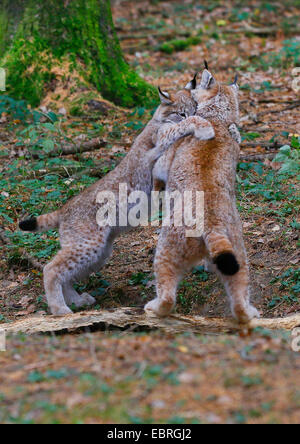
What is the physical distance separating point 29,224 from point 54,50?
378cm

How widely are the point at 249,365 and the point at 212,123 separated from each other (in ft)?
8.63

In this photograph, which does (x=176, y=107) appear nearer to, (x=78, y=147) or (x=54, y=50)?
(x=78, y=147)

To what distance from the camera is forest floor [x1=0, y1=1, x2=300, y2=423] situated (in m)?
2.95

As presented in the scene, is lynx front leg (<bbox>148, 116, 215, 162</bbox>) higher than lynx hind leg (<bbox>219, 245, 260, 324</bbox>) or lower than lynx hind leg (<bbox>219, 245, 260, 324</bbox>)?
higher

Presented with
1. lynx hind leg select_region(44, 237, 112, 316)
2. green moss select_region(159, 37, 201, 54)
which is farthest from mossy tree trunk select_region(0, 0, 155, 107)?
green moss select_region(159, 37, 201, 54)

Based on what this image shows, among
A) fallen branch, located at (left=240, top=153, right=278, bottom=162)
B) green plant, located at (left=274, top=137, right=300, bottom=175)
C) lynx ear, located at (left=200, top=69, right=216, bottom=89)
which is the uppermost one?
lynx ear, located at (left=200, top=69, right=216, bottom=89)

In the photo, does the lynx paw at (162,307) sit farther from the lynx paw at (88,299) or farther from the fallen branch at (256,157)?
the fallen branch at (256,157)

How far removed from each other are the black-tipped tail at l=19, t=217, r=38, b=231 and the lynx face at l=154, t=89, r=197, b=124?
1.58m

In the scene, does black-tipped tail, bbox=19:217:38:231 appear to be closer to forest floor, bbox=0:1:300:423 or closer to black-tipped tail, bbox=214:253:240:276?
forest floor, bbox=0:1:300:423

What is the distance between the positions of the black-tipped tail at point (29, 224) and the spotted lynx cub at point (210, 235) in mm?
1292

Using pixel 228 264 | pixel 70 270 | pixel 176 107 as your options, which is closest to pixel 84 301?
pixel 70 270

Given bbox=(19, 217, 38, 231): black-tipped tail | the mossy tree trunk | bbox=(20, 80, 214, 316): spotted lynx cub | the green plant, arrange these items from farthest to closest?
the mossy tree trunk < the green plant < bbox=(19, 217, 38, 231): black-tipped tail < bbox=(20, 80, 214, 316): spotted lynx cub

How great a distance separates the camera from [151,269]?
6.07 meters

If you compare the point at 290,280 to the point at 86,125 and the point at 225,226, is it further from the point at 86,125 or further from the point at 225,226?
the point at 86,125
